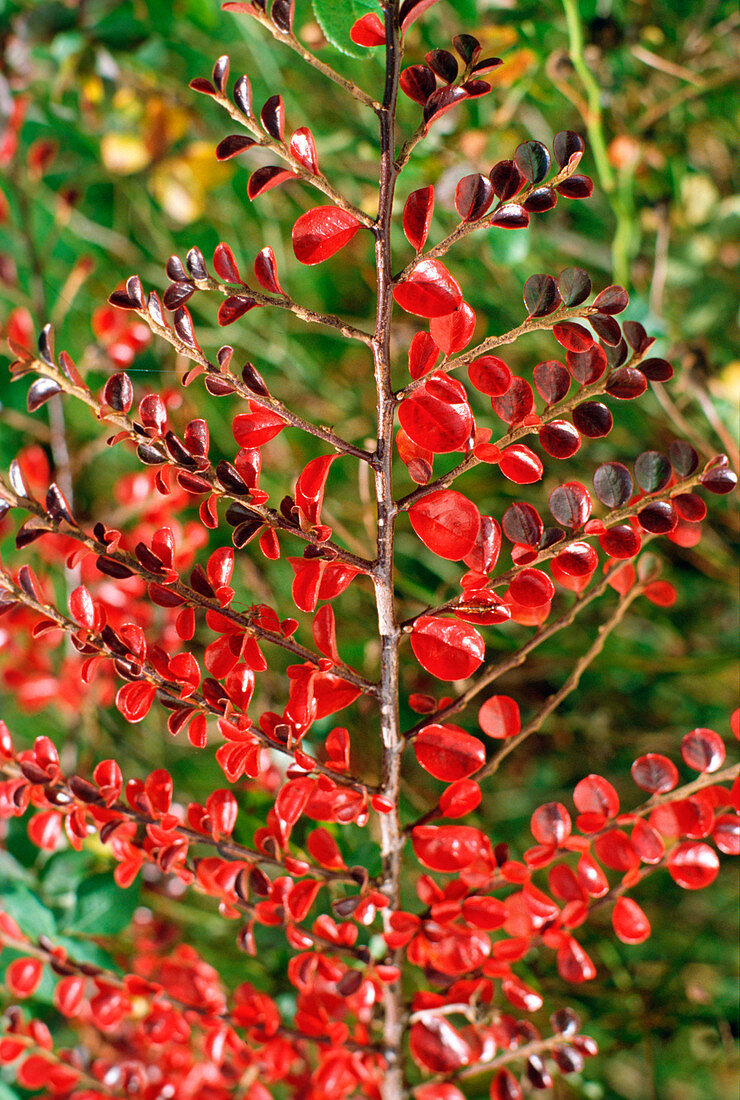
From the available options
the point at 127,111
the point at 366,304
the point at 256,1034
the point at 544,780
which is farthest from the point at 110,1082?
the point at 127,111

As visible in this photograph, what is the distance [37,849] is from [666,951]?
1.42 feet

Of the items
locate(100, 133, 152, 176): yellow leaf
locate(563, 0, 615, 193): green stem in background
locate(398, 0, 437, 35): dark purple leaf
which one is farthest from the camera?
locate(100, 133, 152, 176): yellow leaf

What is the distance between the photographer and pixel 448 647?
233 mm

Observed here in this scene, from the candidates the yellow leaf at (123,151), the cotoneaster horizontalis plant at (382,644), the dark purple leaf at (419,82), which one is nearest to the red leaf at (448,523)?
the cotoneaster horizontalis plant at (382,644)

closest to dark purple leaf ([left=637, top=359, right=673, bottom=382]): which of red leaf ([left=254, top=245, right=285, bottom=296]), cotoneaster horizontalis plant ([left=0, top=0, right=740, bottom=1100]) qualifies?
cotoneaster horizontalis plant ([left=0, top=0, right=740, bottom=1100])

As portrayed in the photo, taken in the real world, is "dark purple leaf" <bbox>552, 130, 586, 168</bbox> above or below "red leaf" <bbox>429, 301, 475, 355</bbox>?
above

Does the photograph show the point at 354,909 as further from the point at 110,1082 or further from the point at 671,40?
the point at 671,40

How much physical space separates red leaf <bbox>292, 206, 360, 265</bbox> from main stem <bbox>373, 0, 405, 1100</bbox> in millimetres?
10

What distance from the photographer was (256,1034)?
0.34m

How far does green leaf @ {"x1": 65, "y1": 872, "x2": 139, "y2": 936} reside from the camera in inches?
15.8

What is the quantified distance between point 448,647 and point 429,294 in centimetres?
10

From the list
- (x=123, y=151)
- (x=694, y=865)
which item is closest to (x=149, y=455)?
(x=694, y=865)

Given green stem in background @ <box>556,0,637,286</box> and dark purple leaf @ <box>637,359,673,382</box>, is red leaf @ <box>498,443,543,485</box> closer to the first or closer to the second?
A: dark purple leaf @ <box>637,359,673,382</box>

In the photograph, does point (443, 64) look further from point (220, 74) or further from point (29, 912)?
point (29, 912)
